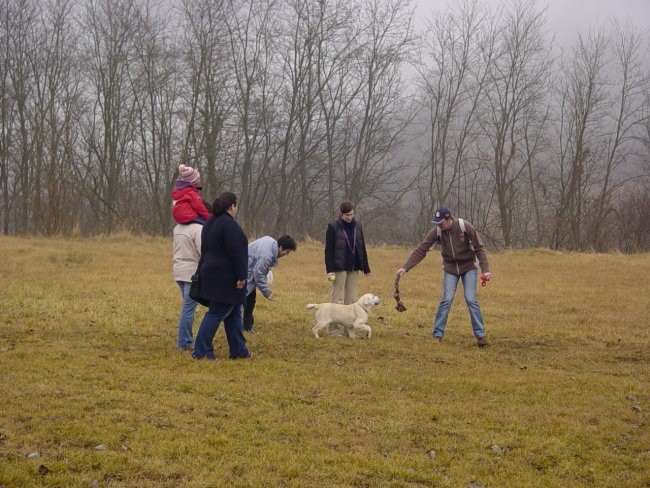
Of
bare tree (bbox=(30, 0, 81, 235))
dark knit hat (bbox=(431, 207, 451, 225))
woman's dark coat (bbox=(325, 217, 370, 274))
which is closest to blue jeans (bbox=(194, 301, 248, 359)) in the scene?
woman's dark coat (bbox=(325, 217, 370, 274))

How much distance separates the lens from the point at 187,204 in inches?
335

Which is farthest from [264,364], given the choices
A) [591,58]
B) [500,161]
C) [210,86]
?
[591,58]

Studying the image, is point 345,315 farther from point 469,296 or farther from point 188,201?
point 188,201

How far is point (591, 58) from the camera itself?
3206cm

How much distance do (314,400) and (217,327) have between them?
1720 millimetres

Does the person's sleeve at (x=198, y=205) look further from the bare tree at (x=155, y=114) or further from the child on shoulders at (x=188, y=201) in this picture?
the bare tree at (x=155, y=114)

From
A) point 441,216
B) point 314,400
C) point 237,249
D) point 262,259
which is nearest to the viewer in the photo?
point 314,400

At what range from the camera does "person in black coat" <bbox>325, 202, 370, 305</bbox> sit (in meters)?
10.3

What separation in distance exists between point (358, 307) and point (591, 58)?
26256mm

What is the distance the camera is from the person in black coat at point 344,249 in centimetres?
1034

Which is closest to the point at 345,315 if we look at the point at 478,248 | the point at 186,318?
the point at 478,248

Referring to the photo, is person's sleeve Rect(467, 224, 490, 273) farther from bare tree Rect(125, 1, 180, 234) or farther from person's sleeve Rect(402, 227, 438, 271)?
bare tree Rect(125, 1, 180, 234)

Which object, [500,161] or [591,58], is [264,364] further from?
[591,58]

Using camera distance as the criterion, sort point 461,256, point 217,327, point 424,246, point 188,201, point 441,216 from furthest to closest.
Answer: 1. point 424,246
2. point 461,256
3. point 441,216
4. point 188,201
5. point 217,327
